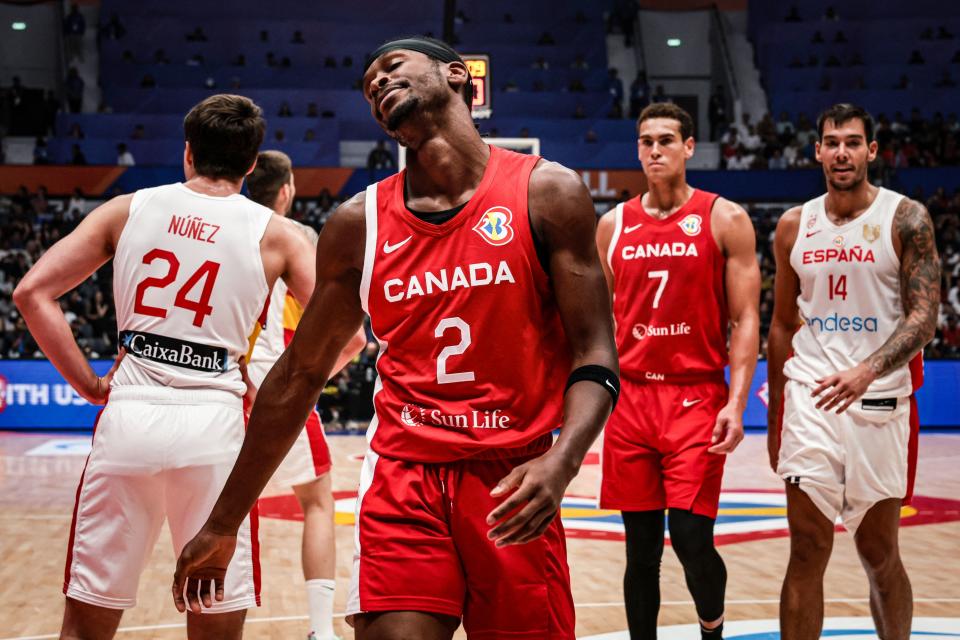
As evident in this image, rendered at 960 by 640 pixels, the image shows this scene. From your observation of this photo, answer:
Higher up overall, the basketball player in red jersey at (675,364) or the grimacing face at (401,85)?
the grimacing face at (401,85)

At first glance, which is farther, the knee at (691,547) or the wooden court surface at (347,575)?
the wooden court surface at (347,575)

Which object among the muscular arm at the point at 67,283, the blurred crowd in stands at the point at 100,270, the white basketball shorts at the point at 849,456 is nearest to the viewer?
the muscular arm at the point at 67,283

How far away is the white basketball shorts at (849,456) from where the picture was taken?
4422 millimetres

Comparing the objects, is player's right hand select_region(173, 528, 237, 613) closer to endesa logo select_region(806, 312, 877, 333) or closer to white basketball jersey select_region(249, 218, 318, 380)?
Answer: white basketball jersey select_region(249, 218, 318, 380)

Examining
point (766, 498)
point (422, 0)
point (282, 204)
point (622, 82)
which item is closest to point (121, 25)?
point (422, 0)

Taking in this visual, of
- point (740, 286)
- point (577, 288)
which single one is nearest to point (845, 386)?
point (740, 286)

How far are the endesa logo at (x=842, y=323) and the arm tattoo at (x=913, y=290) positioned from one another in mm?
102

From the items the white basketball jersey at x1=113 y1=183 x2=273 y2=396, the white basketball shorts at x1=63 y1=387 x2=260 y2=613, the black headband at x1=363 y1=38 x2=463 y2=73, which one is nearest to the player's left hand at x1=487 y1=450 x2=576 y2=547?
the black headband at x1=363 y1=38 x2=463 y2=73

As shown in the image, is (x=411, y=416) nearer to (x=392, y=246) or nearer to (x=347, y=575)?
(x=392, y=246)

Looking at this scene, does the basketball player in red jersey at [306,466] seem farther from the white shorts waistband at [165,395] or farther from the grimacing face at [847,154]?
the grimacing face at [847,154]

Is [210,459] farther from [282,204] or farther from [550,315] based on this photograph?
[282,204]

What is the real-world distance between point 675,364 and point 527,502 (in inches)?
Answer: 107

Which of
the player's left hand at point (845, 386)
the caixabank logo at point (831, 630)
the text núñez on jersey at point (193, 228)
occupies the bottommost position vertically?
the caixabank logo at point (831, 630)

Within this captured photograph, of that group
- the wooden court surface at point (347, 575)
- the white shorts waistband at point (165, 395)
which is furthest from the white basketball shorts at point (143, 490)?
the wooden court surface at point (347, 575)
